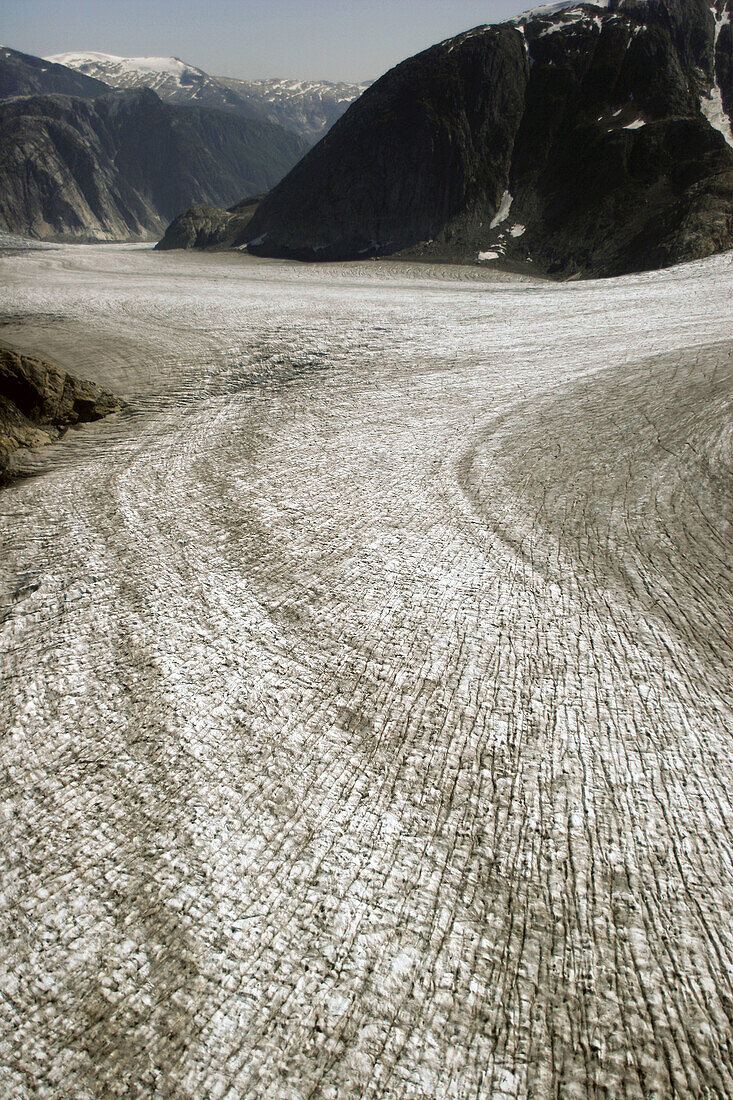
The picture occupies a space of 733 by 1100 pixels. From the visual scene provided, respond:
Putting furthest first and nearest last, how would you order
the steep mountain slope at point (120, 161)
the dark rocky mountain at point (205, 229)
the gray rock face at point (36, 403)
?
the steep mountain slope at point (120, 161) → the dark rocky mountain at point (205, 229) → the gray rock face at point (36, 403)

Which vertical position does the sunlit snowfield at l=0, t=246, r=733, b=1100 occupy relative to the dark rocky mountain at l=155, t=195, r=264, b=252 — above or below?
below

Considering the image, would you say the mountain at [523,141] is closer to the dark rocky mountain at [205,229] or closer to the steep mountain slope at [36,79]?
the dark rocky mountain at [205,229]

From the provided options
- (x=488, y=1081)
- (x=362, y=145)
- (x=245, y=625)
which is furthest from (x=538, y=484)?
(x=362, y=145)

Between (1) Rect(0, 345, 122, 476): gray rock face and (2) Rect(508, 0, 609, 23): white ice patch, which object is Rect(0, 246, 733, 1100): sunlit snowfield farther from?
(2) Rect(508, 0, 609, 23): white ice patch

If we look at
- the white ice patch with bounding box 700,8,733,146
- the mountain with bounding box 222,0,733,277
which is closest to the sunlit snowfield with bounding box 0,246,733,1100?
the mountain with bounding box 222,0,733,277

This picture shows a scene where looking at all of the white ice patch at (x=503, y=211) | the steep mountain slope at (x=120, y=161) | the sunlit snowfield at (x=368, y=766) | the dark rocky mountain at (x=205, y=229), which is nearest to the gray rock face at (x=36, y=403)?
the sunlit snowfield at (x=368, y=766)

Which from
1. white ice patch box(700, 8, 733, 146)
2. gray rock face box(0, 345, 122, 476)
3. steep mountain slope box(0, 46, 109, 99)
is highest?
steep mountain slope box(0, 46, 109, 99)

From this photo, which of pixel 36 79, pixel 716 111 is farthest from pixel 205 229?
pixel 36 79
